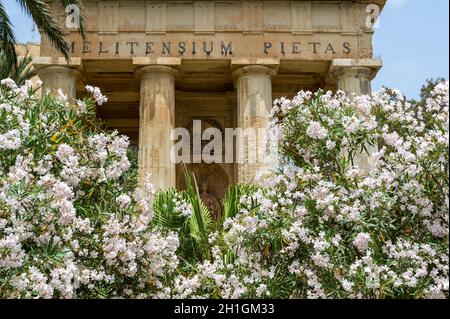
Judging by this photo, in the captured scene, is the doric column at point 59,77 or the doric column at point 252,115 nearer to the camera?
the doric column at point 252,115

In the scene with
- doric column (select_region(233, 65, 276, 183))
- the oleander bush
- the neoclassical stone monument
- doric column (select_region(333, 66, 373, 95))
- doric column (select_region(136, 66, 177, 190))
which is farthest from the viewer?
doric column (select_region(333, 66, 373, 95))

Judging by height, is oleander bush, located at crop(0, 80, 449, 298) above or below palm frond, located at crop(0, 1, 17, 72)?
below

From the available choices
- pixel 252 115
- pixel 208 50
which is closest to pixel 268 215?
pixel 252 115

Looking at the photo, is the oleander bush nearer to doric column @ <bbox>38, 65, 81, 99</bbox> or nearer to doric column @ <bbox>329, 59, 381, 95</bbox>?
doric column @ <bbox>38, 65, 81, 99</bbox>

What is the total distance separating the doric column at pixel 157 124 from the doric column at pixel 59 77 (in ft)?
7.55

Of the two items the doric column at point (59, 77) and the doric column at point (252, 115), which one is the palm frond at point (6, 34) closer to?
the doric column at point (59, 77)

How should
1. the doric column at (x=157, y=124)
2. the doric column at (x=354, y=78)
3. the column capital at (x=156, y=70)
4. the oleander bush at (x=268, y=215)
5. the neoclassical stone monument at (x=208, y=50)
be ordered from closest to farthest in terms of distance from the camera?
the oleander bush at (x=268, y=215), the doric column at (x=157, y=124), the neoclassical stone monument at (x=208, y=50), the column capital at (x=156, y=70), the doric column at (x=354, y=78)

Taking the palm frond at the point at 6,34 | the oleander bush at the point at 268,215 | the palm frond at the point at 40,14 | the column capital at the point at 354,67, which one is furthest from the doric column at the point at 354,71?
the oleander bush at the point at 268,215

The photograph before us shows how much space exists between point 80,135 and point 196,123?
61.0 ft

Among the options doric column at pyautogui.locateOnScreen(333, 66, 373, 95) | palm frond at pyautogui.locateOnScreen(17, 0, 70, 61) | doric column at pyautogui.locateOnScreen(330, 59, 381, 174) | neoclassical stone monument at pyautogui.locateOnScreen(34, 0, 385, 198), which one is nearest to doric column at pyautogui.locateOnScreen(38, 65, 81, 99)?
neoclassical stone monument at pyautogui.locateOnScreen(34, 0, 385, 198)

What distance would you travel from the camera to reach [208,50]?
22.0 m

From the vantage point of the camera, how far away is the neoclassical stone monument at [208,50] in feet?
70.6

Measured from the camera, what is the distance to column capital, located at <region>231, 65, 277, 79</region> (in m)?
21.7
